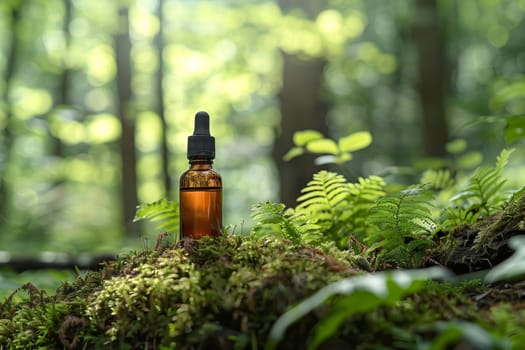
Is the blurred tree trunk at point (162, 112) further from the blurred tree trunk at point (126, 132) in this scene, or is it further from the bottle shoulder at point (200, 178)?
the bottle shoulder at point (200, 178)

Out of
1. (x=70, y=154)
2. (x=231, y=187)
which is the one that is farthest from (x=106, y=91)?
(x=231, y=187)

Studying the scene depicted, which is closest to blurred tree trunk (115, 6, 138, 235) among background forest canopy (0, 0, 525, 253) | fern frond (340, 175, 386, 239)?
background forest canopy (0, 0, 525, 253)

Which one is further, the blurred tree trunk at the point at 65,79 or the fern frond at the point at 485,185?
the blurred tree trunk at the point at 65,79

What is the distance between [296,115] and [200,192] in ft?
15.0

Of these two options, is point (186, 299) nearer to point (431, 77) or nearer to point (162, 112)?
point (431, 77)

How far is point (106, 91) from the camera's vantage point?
69.6 feet

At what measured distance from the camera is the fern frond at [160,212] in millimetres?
2314

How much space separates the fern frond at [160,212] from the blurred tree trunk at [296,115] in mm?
3616

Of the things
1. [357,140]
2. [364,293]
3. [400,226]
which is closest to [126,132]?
[357,140]

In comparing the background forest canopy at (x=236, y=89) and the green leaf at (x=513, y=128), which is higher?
the background forest canopy at (x=236, y=89)

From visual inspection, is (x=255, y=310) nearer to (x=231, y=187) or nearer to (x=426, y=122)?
(x=426, y=122)

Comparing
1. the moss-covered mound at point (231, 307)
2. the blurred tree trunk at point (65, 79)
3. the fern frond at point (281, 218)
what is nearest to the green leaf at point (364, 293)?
the moss-covered mound at point (231, 307)

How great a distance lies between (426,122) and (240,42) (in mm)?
6483

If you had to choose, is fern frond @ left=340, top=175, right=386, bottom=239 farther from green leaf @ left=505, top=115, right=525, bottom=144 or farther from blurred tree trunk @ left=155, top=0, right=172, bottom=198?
blurred tree trunk @ left=155, top=0, right=172, bottom=198
